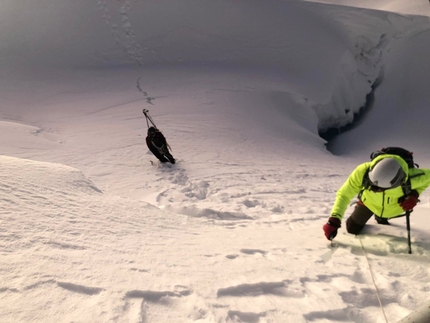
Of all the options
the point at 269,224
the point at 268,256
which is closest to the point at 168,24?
the point at 269,224

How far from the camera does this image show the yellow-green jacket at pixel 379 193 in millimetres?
2688

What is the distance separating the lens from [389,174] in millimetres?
2516

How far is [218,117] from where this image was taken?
9180mm

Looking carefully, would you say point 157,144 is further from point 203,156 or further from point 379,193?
point 379,193

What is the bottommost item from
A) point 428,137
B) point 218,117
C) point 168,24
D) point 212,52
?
point 428,137

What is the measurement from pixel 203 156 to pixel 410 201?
15.6 feet

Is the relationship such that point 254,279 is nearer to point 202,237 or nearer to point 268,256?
point 268,256

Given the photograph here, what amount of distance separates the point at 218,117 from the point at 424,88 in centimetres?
742

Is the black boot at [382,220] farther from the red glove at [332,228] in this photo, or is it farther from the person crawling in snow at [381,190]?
the red glove at [332,228]

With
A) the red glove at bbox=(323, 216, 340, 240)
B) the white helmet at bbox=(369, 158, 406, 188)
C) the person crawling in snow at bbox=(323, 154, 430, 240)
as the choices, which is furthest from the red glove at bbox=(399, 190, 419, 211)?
the red glove at bbox=(323, 216, 340, 240)

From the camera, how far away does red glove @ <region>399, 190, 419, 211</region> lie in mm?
2678

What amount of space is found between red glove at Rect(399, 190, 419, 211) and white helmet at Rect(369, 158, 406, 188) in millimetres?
217

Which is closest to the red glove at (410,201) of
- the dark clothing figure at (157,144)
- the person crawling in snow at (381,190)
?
the person crawling in snow at (381,190)

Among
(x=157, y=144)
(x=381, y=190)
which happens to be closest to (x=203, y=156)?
(x=157, y=144)
